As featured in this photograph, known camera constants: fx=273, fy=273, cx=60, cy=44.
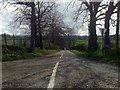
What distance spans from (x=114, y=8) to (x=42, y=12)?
1951 centimetres

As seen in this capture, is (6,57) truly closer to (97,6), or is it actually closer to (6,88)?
(6,88)

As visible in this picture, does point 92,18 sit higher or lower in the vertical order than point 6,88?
higher

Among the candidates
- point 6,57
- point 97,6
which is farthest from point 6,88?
point 97,6

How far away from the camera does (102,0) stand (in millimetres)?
34969

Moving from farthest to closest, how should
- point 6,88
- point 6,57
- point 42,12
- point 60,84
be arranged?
point 42,12 → point 6,57 → point 60,84 → point 6,88

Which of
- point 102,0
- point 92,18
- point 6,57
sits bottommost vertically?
point 6,57

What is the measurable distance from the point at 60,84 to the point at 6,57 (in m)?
14.5

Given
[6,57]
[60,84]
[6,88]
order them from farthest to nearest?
[6,57], [60,84], [6,88]

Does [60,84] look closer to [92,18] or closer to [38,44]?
[92,18]

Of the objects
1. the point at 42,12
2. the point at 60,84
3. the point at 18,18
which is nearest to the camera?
the point at 60,84

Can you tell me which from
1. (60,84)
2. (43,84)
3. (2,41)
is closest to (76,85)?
(60,84)

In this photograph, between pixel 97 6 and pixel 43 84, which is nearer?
pixel 43 84

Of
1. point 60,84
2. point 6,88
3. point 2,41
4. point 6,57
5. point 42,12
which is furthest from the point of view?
point 42,12

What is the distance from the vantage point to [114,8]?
30781mm
